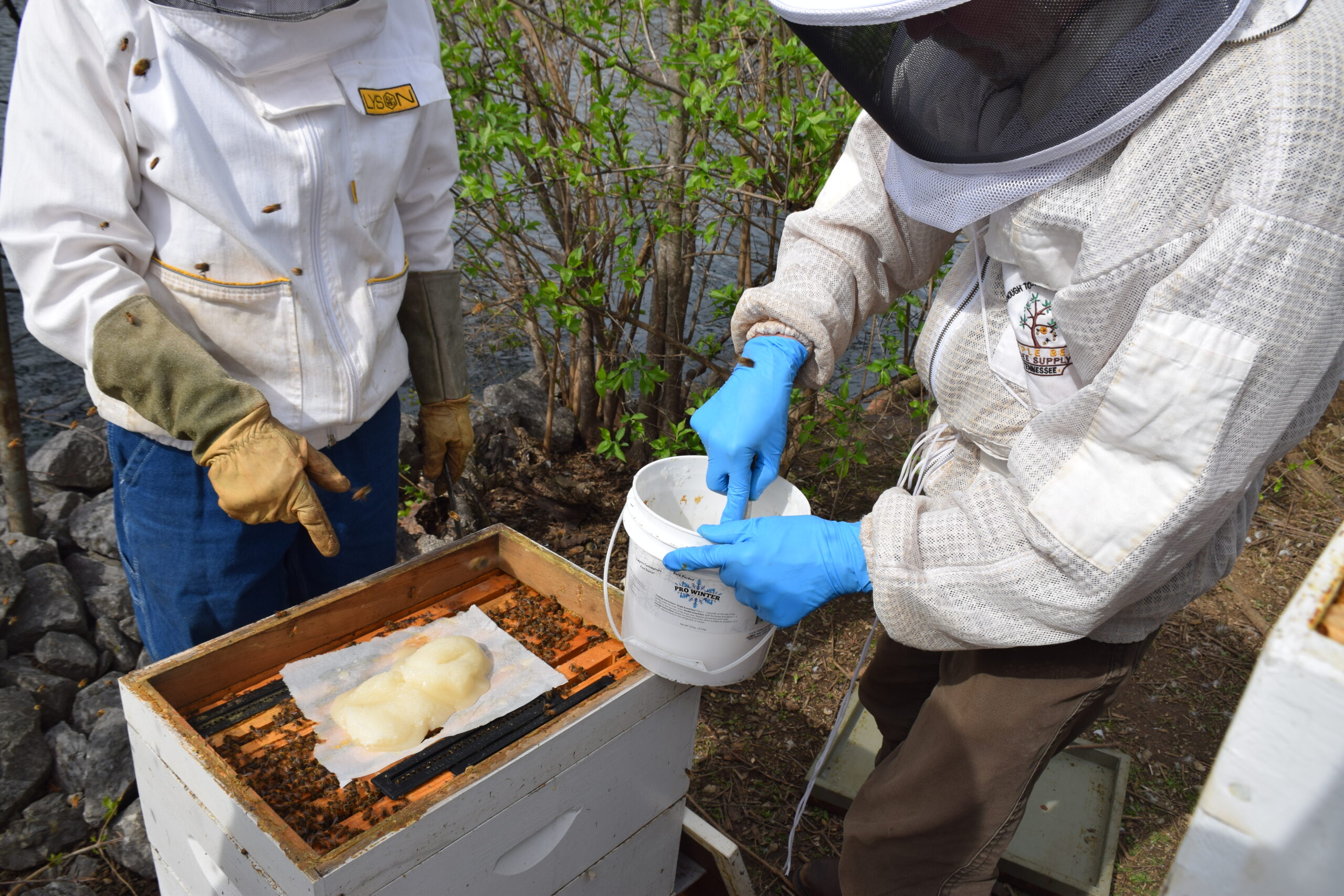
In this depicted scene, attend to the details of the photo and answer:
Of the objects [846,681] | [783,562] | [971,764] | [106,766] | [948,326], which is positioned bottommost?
[846,681]

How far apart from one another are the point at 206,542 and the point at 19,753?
108 cm

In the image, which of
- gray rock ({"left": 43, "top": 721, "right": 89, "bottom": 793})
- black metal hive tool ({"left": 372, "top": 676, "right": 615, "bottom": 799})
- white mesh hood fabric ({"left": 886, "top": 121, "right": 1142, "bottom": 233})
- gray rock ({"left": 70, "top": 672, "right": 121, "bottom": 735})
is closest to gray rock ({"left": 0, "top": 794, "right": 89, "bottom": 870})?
gray rock ({"left": 43, "top": 721, "right": 89, "bottom": 793})

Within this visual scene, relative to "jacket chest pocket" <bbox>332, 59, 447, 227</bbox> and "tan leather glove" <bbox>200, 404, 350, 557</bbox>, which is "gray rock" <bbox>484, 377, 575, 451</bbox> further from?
"tan leather glove" <bbox>200, 404, 350, 557</bbox>

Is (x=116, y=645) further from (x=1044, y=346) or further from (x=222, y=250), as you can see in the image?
(x=1044, y=346)

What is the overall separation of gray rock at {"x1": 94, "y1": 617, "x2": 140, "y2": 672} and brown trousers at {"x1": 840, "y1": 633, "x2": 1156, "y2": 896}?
217cm

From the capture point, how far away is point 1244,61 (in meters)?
1.08

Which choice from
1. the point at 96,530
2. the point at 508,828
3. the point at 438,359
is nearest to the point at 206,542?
the point at 438,359

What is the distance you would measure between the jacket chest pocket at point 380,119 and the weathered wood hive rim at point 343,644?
2.49 ft

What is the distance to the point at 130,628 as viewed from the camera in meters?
2.64

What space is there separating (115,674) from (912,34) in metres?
2.71

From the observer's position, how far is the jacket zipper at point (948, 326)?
5.02 ft

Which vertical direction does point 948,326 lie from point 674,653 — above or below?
above

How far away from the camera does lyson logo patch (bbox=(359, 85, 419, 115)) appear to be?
1686mm

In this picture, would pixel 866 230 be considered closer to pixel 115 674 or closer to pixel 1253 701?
pixel 1253 701
